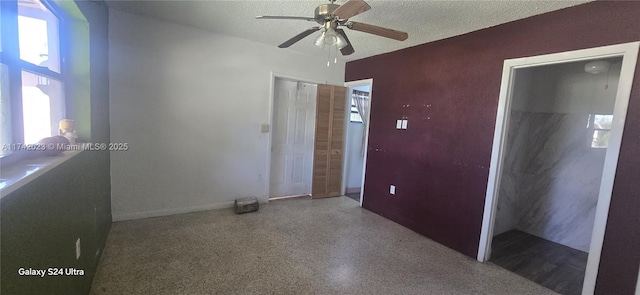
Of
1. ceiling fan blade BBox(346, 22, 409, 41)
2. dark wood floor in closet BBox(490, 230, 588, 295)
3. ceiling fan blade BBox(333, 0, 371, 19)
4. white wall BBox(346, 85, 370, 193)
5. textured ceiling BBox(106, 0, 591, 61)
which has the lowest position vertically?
dark wood floor in closet BBox(490, 230, 588, 295)

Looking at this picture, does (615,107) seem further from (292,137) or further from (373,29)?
(292,137)

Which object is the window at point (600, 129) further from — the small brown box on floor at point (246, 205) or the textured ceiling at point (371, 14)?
the small brown box on floor at point (246, 205)

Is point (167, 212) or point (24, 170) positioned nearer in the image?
point (24, 170)

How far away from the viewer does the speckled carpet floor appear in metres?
2.11

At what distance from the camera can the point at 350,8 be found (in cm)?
162

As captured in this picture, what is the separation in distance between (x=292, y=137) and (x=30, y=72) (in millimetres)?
3163

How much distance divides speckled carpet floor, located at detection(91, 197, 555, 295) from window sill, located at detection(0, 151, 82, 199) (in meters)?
1.16

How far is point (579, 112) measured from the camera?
3.09 metres

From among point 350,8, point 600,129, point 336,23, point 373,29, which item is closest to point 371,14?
point 373,29

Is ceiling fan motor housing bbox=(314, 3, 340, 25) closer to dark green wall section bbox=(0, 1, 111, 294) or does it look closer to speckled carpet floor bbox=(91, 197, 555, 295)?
dark green wall section bbox=(0, 1, 111, 294)

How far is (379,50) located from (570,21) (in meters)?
2.01

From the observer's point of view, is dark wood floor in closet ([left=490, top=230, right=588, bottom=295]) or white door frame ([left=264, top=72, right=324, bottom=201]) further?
Answer: white door frame ([left=264, top=72, right=324, bottom=201])

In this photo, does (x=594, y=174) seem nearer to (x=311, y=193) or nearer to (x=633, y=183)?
(x=633, y=183)

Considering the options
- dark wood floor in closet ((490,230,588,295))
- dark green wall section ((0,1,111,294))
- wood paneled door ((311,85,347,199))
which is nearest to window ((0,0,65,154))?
dark green wall section ((0,1,111,294))
